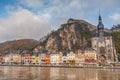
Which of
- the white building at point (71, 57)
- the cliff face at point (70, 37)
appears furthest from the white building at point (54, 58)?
the cliff face at point (70, 37)

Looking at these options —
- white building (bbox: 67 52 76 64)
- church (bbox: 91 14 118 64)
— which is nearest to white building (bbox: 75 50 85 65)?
white building (bbox: 67 52 76 64)

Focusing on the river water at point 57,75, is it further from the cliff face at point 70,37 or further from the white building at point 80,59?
the cliff face at point 70,37

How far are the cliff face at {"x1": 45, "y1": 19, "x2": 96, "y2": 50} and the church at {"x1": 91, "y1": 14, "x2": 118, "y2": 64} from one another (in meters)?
35.8

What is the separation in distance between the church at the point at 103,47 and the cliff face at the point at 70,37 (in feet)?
117

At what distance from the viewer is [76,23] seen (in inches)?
7628

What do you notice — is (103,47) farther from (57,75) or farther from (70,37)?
(57,75)

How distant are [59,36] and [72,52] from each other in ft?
152

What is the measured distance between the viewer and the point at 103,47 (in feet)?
444

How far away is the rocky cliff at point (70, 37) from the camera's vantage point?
179 m

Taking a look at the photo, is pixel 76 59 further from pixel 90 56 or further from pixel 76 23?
pixel 76 23

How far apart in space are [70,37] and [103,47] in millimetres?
51080

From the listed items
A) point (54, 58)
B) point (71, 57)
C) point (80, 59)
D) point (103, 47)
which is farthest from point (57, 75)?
point (54, 58)

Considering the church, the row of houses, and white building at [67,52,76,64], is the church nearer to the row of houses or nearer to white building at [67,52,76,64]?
the row of houses

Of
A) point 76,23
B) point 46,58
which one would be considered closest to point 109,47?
point 46,58
